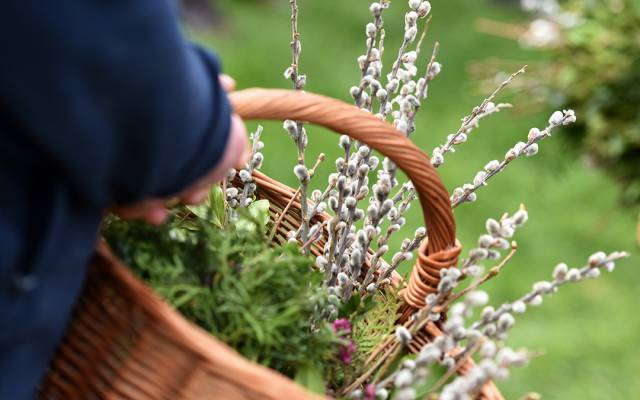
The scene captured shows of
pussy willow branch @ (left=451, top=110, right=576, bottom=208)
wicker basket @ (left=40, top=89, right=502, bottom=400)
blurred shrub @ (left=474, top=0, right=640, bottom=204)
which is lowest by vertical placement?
wicker basket @ (left=40, top=89, right=502, bottom=400)

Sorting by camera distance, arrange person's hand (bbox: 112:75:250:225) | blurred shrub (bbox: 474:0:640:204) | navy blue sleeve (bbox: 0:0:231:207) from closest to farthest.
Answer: navy blue sleeve (bbox: 0:0:231:207), person's hand (bbox: 112:75:250:225), blurred shrub (bbox: 474:0:640:204)

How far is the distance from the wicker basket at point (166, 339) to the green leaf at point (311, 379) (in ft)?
0.44

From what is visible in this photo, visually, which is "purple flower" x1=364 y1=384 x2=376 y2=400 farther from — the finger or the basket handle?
the finger

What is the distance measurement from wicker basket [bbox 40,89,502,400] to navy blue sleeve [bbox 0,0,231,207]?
0.11 meters

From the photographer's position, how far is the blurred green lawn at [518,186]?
2357 mm

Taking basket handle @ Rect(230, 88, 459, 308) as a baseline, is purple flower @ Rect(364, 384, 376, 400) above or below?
below

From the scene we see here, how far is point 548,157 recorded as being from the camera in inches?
118

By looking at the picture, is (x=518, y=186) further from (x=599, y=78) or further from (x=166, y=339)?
(x=166, y=339)

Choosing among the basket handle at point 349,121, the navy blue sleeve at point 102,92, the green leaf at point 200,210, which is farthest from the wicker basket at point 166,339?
the green leaf at point 200,210

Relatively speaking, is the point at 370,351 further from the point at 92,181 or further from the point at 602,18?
the point at 602,18

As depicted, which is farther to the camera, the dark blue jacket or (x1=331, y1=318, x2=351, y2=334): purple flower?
(x1=331, y1=318, x2=351, y2=334): purple flower

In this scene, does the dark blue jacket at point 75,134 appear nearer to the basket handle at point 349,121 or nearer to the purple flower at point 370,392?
the basket handle at point 349,121

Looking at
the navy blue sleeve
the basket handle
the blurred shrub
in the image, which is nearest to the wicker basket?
the basket handle

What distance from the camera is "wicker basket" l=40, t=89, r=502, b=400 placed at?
2.45 ft
